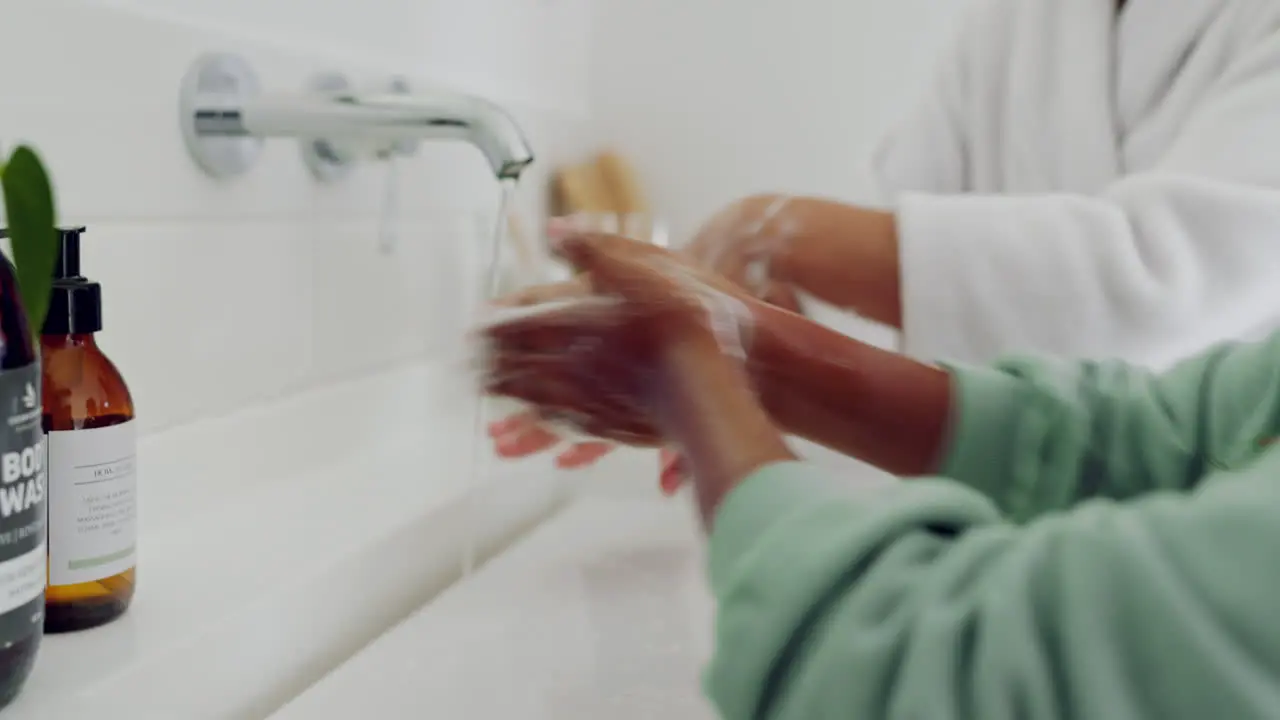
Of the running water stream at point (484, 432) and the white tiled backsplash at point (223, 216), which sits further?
the running water stream at point (484, 432)

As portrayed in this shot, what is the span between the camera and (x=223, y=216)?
24.6 inches

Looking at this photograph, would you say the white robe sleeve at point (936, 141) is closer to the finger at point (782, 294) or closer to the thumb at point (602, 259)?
the finger at point (782, 294)

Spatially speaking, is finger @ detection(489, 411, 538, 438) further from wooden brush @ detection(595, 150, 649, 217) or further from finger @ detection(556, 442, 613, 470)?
wooden brush @ detection(595, 150, 649, 217)

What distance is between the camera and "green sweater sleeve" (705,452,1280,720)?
26 cm

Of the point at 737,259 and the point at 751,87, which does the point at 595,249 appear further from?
the point at 751,87

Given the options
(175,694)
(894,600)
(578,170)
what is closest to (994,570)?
(894,600)

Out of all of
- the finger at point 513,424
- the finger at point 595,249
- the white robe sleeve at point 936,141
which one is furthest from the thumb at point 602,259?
the white robe sleeve at point 936,141

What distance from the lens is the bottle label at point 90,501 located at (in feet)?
1.41

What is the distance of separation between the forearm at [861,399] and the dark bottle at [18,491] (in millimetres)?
285

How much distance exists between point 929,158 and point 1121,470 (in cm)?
51

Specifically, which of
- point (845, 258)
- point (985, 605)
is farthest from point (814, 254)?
point (985, 605)

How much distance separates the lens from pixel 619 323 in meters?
0.42

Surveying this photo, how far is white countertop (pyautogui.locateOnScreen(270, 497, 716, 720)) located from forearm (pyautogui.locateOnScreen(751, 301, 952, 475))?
0.09 m

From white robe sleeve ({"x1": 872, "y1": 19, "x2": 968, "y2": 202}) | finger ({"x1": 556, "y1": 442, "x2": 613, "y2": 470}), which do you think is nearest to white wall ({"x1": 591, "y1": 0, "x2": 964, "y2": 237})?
white robe sleeve ({"x1": 872, "y1": 19, "x2": 968, "y2": 202})
